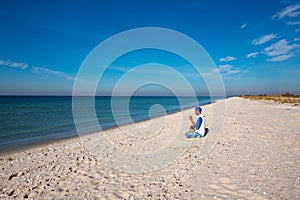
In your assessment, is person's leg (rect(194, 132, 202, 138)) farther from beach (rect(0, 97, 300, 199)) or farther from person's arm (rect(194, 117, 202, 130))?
beach (rect(0, 97, 300, 199))

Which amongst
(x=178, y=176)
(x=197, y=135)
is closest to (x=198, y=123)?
(x=197, y=135)

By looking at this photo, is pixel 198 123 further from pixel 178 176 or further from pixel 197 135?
pixel 178 176

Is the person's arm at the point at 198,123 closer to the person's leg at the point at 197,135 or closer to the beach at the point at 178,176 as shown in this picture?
the person's leg at the point at 197,135

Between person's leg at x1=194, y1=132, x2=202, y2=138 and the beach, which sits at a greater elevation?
person's leg at x1=194, y1=132, x2=202, y2=138

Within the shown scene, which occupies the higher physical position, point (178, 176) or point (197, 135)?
point (197, 135)

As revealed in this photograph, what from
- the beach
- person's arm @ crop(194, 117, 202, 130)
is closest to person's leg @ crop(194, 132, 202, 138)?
person's arm @ crop(194, 117, 202, 130)

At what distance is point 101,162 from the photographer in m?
6.90

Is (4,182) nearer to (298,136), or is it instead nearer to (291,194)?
(291,194)

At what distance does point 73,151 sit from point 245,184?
276 inches

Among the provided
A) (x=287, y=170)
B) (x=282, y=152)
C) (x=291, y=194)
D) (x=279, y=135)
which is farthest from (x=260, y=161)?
(x=279, y=135)

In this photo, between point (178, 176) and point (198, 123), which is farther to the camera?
point (198, 123)

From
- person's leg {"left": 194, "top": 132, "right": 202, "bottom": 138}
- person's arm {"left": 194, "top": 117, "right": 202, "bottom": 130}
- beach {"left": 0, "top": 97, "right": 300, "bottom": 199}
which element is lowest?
beach {"left": 0, "top": 97, "right": 300, "bottom": 199}

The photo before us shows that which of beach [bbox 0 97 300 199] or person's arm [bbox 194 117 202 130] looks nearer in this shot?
beach [bbox 0 97 300 199]

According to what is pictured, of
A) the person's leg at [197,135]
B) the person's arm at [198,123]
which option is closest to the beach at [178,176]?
the person's leg at [197,135]
